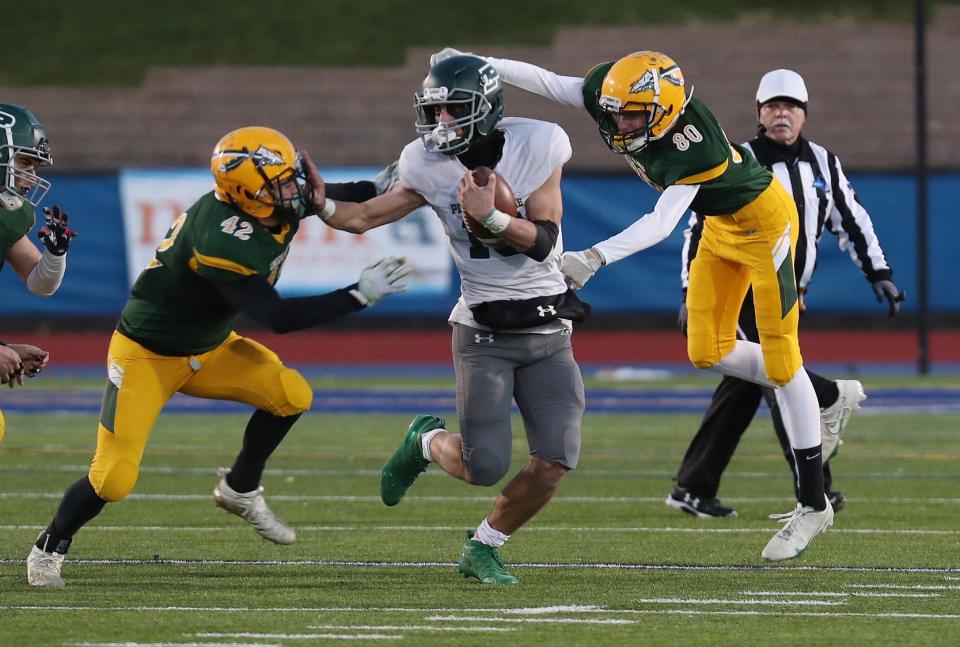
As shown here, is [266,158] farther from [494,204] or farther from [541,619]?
[541,619]

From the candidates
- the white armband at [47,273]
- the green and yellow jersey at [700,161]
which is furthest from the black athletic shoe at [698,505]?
the white armband at [47,273]

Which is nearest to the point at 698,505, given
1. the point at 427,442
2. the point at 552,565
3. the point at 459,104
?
the point at 552,565

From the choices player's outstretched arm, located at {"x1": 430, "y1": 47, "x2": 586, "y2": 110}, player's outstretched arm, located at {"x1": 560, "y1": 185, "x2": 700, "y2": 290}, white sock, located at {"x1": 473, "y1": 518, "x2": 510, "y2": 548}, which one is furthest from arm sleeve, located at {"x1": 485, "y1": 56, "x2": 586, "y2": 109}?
white sock, located at {"x1": 473, "y1": 518, "x2": 510, "y2": 548}

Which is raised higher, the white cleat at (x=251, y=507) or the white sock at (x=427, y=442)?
the white sock at (x=427, y=442)

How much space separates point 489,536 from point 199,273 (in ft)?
4.14

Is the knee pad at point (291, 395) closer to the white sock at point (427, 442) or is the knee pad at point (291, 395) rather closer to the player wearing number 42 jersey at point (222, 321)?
the player wearing number 42 jersey at point (222, 321)

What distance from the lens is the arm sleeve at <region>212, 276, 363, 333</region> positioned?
5121 mm

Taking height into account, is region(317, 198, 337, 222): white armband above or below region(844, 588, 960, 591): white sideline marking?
above

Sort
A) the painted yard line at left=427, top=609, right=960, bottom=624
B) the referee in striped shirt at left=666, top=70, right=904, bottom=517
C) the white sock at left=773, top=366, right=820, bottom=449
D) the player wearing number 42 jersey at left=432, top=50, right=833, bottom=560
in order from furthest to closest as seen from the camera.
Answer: the referee in striped shirt at left=666, top=70, right=904, bottom=517, the white sock at left=773, top=366, right=820, bottom=449, the player wearing number 42 jersey at left=432, top=50, right=833, bottom=560, the painted yard line at left=427, top=609, right=960, bottom=624

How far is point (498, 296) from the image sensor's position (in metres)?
5.58

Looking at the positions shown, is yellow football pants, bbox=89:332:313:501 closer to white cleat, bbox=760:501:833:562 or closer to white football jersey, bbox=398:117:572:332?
white football jersey, bbox=398:117:572:332

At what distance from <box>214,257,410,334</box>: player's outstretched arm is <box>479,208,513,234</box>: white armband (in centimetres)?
29

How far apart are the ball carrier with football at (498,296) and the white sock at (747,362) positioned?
1.32 m

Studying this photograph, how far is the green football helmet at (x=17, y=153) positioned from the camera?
228 inches
